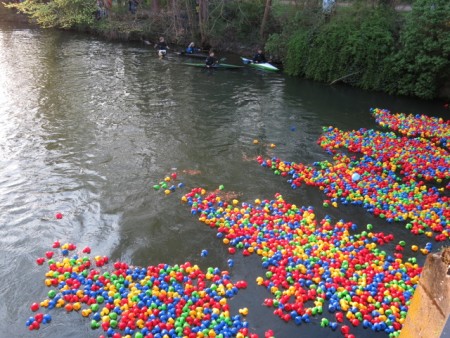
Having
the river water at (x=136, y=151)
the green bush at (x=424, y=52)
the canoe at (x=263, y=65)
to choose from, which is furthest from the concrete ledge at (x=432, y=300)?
the canoe at (x=263, y=65)

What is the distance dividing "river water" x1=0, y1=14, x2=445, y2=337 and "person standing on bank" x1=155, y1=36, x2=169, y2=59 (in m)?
1.22

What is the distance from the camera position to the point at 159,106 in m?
16.2

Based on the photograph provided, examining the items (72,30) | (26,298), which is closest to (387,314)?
(26,298)

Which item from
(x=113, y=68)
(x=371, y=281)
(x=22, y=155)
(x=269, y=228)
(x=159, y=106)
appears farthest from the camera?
(x=113, y=68)

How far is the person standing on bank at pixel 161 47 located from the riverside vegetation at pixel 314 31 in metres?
1.87

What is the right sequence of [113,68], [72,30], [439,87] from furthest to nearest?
[72,30], [113,68], [439,87]

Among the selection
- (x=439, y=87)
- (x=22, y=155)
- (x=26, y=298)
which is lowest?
(x=26, y=298)

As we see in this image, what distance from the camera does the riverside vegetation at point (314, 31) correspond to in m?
17.2

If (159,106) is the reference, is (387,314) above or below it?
below

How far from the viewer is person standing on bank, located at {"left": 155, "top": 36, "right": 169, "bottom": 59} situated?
23844 mm

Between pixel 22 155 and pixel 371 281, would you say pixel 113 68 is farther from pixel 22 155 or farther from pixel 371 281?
pixel 371 281

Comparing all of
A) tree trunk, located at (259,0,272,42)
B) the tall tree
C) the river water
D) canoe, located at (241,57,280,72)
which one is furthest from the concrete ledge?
the tall tree

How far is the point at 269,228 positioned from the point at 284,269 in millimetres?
1327

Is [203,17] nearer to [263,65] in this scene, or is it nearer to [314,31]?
[263,65]
